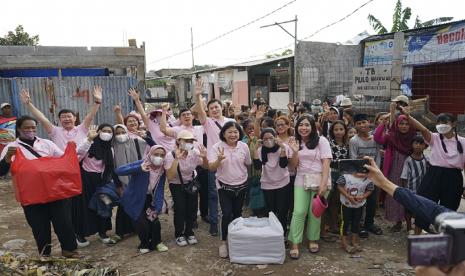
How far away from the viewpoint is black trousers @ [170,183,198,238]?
4438mm

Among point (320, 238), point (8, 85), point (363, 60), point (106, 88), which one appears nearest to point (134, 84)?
point (106, 88)

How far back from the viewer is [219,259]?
4.18 metres

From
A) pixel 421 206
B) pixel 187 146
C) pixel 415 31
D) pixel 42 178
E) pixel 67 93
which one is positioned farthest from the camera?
pixel 415 31

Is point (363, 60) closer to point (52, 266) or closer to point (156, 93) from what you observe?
point (52, 266)

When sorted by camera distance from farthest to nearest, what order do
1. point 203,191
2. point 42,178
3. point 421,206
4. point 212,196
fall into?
point 203,191
point 212,196
point 42,178
point 421,206

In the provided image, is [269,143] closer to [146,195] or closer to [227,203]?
[227,203]

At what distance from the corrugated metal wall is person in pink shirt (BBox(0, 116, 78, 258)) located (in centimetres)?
545

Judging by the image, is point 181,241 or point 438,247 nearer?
point 438,247

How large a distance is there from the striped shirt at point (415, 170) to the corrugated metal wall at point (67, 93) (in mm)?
7379

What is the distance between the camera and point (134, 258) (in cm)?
425

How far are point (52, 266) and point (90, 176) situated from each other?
1633 mm

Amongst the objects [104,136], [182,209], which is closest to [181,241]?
[182,209]

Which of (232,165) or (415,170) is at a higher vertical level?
(232,165)

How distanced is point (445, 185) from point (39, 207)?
4.45 meters
